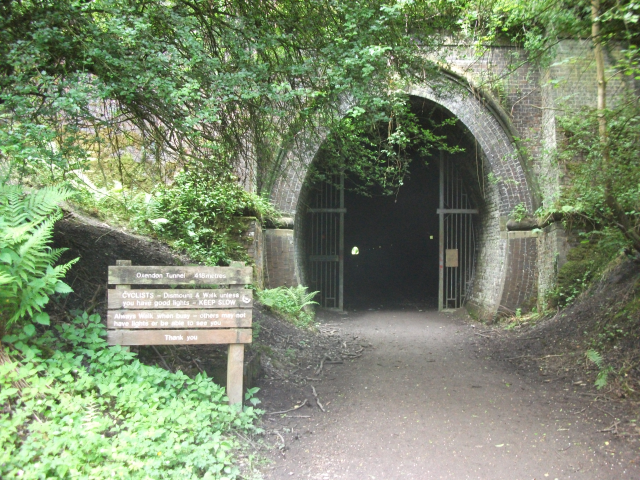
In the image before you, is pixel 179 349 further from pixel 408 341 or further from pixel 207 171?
pixel 408 341

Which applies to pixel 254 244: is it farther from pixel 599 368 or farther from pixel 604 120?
pixel 604 120

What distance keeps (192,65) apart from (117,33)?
0.77 metres

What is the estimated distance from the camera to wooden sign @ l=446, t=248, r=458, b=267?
13.1 metres

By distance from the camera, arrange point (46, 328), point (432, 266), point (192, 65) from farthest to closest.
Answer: point (432, 266) → point (192, 65) → point (46, 328)

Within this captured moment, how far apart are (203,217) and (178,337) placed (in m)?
4.71

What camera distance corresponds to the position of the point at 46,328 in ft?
13.8

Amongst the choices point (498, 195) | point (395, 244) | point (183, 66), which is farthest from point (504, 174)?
point (395, 244)

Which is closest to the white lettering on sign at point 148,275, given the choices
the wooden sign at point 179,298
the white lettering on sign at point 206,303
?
the wooden sign at point 179,298

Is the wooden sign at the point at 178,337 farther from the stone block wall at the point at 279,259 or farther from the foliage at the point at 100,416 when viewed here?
the stone block wall at the point at 279,259

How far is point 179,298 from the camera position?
170 inches

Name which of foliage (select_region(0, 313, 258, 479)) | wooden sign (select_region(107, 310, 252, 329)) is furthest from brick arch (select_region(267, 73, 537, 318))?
foliage (select_region(0, 313, 258, 479))

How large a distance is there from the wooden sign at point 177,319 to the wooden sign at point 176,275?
0.88 feet

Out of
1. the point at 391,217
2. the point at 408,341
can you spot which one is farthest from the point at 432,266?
the point at 408,341

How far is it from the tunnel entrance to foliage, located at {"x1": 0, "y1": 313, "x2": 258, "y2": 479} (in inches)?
207
